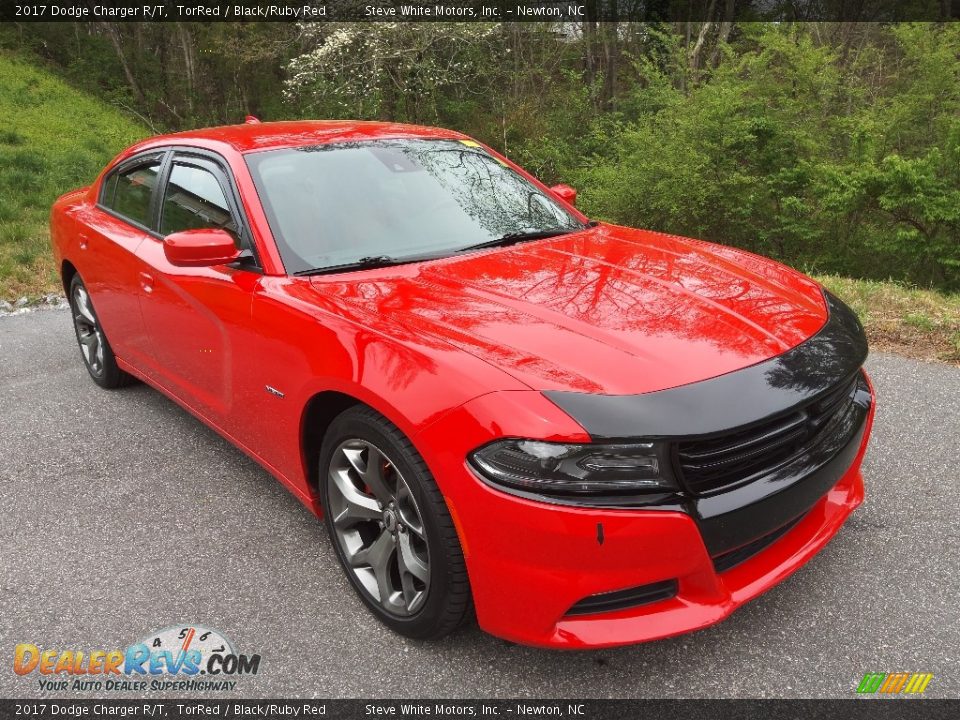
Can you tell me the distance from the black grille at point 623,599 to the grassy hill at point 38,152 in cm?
733

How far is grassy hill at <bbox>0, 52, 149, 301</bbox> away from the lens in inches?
314

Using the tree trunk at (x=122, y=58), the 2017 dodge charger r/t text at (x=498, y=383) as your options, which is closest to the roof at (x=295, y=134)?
the 2017 dodge charger r/t text at (x=498, y=383)

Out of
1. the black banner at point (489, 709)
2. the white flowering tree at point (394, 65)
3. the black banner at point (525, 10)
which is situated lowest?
the black banner at point (489, 709)

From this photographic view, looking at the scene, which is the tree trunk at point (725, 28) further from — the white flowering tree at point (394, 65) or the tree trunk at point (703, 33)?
the white flowering tree at point (394, 65)

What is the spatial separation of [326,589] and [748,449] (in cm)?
156

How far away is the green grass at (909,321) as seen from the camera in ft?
15.5

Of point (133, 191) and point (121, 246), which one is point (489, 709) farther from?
point (133, 191)

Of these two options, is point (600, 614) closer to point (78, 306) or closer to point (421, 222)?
point (421, 222)

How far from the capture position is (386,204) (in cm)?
305

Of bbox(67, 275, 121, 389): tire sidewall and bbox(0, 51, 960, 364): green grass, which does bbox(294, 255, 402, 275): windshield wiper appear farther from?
bbox(0, 51, 960, 364): green grass

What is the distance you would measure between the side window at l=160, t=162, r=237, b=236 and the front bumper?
5.36ft

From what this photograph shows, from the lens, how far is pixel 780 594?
246 cm

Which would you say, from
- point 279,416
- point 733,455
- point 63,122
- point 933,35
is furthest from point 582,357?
point 63,122

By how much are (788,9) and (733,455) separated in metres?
16.6
